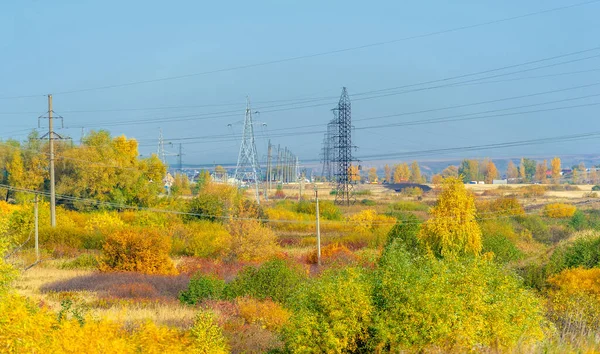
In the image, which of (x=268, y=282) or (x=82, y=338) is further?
(x=268, y=282)

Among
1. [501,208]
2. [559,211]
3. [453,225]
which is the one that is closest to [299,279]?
[453,225]

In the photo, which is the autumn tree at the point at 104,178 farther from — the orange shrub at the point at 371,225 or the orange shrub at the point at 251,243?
the orange shrub at the point at 251,243

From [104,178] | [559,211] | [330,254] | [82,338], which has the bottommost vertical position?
[330,254]

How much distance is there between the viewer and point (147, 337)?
15086 mm

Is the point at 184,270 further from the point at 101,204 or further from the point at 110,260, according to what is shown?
the point at 101,204

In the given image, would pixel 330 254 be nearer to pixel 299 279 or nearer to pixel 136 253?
pixel 136 253

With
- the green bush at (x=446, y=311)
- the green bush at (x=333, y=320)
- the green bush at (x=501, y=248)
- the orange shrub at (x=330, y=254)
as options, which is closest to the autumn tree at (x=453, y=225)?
the green bush at (x=501, y=248)

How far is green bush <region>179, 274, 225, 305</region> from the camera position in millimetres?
29703

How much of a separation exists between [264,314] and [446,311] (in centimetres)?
885

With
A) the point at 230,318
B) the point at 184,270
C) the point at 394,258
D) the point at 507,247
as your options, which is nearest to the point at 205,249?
the point at 184,270

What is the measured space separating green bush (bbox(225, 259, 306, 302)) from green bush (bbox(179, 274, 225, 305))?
1.46 feet

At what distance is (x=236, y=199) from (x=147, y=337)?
43.8 meters

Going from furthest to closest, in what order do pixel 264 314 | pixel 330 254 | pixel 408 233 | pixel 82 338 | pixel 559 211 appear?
pixel 559 211
pixel 330 254
pixel 408 233
pixel 264 314
pixel 82 338

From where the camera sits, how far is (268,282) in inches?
1150
